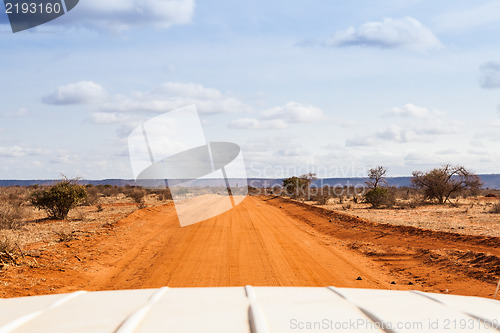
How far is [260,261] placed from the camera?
35.5 ft

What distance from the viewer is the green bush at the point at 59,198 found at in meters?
22.5

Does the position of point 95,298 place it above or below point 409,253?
above

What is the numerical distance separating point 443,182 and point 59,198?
28.7 meters

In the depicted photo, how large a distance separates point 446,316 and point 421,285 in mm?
6850

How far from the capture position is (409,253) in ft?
40.8

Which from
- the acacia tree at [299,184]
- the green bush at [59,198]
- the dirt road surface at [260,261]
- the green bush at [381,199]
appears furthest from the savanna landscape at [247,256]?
the acacia tree at [299,184]

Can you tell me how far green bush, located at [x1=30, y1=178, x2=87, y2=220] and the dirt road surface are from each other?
7193 mm

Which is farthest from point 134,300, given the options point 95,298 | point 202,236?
point 202,236

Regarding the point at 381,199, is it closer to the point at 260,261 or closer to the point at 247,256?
the point at 247,256

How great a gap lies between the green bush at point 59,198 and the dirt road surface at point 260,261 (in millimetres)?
7193

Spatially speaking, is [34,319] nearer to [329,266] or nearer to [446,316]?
[446,316]

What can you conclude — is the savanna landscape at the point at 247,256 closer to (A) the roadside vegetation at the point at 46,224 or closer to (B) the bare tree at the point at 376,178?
(A) the roadside vegetation at the point at 46,224

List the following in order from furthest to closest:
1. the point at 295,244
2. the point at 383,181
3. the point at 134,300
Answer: the point at 383,181
the point at 295,244
the point at 134,300

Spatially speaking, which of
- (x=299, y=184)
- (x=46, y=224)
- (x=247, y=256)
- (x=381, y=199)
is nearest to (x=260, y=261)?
(x=247, y=256)
